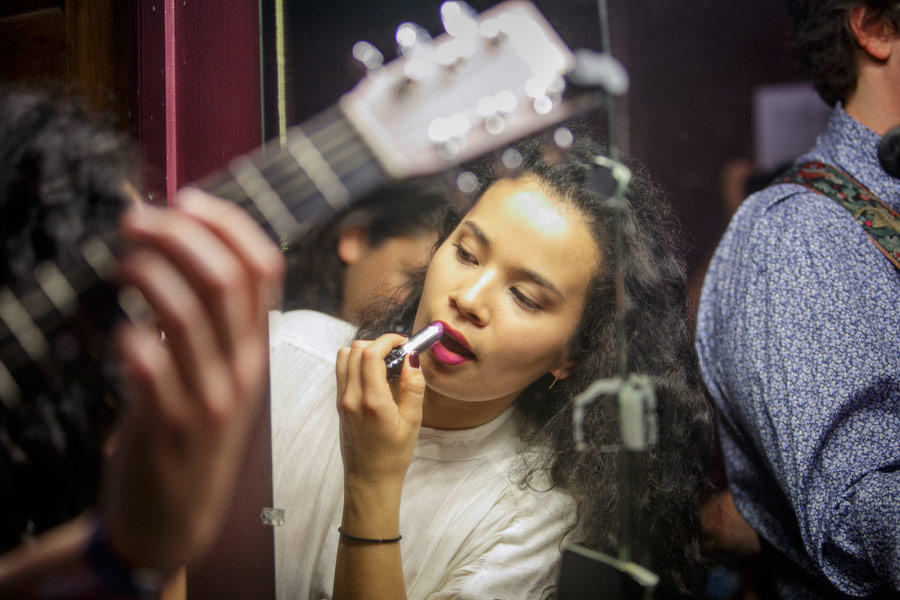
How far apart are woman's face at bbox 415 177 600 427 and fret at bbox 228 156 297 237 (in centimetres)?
18

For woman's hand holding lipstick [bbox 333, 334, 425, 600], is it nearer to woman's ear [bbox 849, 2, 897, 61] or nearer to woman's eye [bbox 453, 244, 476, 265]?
woman's eye [bbox 453, 244, 476, 265]

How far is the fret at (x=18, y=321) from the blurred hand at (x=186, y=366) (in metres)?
0.17

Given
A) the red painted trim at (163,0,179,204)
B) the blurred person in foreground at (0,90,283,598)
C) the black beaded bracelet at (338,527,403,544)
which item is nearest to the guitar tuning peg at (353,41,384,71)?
the red painted trim at (163,0,179,204)

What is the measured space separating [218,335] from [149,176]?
1.72ft

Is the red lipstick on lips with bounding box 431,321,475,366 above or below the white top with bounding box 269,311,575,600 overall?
above

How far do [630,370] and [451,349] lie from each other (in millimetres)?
206

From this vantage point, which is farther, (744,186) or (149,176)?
(744,186)

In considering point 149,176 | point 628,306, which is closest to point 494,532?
point 628,306

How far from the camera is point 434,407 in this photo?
66 cm

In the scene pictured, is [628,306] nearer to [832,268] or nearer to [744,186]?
[832,268]

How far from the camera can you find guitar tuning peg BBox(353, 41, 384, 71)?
0.66 meters

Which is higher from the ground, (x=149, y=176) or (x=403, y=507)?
(x=149, y=176)

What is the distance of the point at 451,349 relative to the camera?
630 mm

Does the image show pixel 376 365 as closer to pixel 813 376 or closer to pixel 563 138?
pixel 563 138
